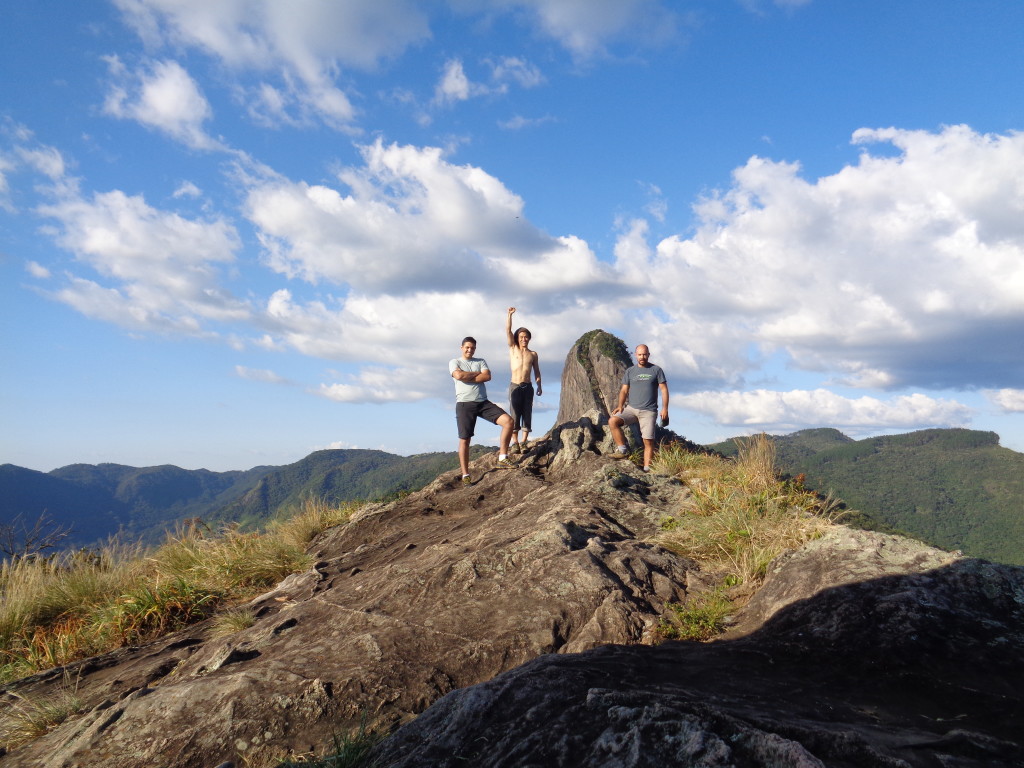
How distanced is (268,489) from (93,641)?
196 metres

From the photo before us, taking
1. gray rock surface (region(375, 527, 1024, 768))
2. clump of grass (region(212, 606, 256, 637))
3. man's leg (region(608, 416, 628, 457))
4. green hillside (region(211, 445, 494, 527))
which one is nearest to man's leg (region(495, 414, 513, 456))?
man's leg (region(608, 416, 628, 457))

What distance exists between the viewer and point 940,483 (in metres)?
120

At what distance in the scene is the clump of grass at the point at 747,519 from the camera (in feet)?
16.2

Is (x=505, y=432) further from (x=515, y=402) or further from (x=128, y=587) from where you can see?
(x=128, y=587)

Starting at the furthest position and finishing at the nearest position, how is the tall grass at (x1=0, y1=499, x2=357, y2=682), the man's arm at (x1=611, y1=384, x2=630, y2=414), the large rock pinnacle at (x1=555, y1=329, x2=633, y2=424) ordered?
the large rock pinnacle at (x1=555, y1=329, x2=633, y2=424)
the man's arm at (x1=611, y1=384, x2=630, y2=414)
the tall grass at (x1=0, y1=499, x2=357, y2=682)

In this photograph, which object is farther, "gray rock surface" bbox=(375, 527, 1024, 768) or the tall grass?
the tall grass

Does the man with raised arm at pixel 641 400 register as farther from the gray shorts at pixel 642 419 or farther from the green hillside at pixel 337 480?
the green hillside at pixel 337 480

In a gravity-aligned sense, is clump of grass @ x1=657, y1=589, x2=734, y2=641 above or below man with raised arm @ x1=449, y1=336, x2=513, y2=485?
below

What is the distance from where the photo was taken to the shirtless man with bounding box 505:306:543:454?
10109 millimetres

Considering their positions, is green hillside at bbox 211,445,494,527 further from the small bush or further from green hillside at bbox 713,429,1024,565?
the small bush

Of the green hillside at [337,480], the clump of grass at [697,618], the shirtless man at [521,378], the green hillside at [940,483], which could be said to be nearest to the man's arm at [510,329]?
the shirtless man at [521,378]

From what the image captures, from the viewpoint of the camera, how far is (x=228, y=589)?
7.50 metres

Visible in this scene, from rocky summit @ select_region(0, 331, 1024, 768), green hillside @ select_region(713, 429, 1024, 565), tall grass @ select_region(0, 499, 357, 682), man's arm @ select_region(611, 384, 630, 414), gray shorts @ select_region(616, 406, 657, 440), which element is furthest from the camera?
green hillside @ select_region(713, 429, 1024, 565)

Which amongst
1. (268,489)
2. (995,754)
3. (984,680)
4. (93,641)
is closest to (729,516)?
(984,680)
